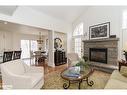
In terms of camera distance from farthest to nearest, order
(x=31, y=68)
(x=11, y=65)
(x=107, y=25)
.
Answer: (x=107, y=25) < (x=31, y=68) < (x=11, y=65)

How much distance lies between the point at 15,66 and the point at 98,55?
4.31 meters

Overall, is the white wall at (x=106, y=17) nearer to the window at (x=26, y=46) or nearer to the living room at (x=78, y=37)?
the living room at (x=78, y=37)

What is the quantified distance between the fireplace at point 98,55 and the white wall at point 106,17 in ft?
2.38

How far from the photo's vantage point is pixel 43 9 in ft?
17.7

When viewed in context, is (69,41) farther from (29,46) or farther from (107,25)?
(29,46)

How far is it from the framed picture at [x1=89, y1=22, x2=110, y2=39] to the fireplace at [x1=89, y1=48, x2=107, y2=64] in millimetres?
658

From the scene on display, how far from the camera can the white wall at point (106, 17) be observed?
536cm

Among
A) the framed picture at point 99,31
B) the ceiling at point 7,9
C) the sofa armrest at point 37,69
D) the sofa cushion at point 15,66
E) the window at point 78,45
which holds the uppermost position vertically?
the ceiling at point 7,9

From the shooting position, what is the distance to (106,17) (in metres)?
5.89

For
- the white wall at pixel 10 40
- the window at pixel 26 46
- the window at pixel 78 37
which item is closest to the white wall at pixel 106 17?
the window at pixel 78 37

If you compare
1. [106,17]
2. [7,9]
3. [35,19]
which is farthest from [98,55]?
[7,9]

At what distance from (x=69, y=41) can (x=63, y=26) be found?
1088 millimetres

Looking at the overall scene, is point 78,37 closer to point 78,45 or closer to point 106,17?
point 78,45
